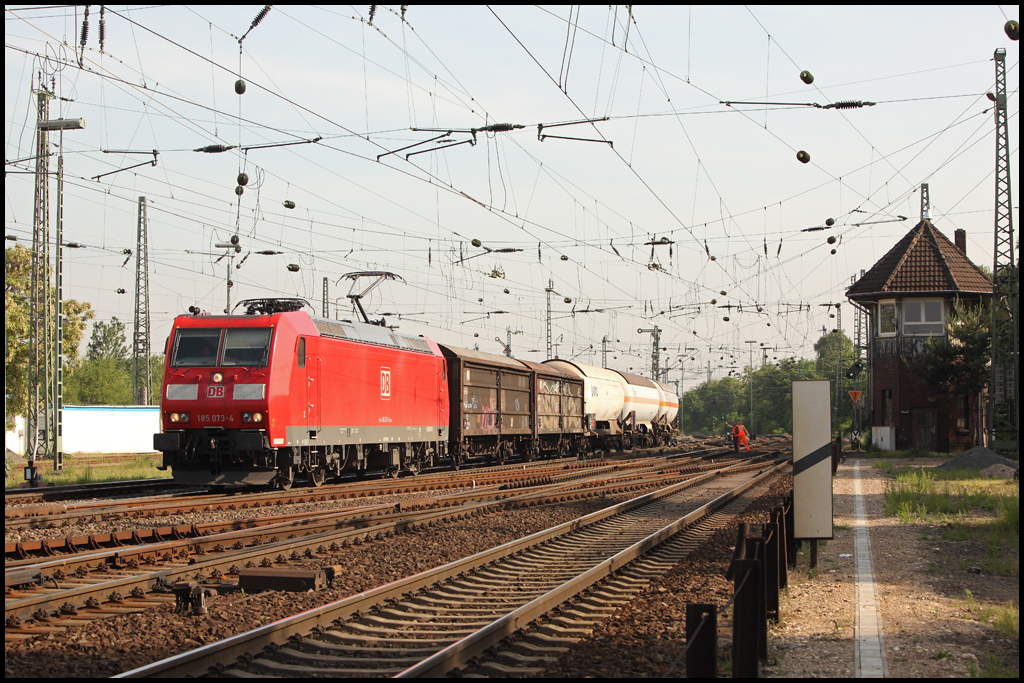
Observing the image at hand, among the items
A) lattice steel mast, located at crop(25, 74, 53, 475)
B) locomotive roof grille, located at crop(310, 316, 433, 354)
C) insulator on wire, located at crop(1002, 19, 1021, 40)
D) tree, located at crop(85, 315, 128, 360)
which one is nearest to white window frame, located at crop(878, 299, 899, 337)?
locomotive roof grille, located at crop(310, 316, 433, 354)

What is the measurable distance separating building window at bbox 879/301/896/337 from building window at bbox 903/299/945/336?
46 cm

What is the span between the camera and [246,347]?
17844 millimetres

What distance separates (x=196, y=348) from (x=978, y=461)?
65.1ft

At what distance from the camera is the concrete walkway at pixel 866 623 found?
6223 millimetres

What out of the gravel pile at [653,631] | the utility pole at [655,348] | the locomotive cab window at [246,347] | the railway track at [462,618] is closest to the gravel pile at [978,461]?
the railway track at [462,618]

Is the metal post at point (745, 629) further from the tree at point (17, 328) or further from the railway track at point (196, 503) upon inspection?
the tree at point (17, 328)

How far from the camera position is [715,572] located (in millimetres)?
10047

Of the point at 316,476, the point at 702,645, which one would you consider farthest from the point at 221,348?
the point at 702,645

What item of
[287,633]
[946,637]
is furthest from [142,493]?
[946,637]

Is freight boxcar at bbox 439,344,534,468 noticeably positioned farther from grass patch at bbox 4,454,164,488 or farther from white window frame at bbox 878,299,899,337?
white window frame at bbox 878,299,899,337

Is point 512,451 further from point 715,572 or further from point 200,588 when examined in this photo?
point 200,588

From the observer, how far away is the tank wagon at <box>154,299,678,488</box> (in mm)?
17703

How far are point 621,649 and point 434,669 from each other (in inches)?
61.1

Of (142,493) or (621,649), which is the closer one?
(621,649)
